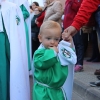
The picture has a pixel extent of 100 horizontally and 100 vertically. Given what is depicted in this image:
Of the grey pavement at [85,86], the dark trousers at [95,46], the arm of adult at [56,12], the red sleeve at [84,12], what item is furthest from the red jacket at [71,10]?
the red sleeve at [84,12]

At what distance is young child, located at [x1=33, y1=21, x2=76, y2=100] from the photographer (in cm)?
266

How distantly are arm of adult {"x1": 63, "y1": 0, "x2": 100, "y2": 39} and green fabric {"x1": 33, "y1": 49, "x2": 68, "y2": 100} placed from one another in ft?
1.53

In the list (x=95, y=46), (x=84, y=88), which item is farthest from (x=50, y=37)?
(x=95, y=46)

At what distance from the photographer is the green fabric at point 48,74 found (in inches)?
102

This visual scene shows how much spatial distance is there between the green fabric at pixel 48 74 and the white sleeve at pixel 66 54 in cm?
5

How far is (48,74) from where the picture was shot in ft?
8.72

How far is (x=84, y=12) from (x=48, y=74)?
93 cm

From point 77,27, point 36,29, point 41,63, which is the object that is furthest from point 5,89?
point 36,29

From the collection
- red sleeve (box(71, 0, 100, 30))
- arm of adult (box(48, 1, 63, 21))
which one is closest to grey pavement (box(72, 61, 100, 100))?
red sleeve (box(71, 0, 100, 30))

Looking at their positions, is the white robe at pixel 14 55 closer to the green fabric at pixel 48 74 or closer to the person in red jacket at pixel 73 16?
the green fabric at pixel 48 74

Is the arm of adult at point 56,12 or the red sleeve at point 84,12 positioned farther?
the arm of adult at point 56,12

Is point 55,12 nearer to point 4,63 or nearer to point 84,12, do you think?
point 84,12

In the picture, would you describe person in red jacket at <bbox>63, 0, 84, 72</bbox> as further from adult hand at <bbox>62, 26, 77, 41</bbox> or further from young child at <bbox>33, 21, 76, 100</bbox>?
young child at <bbox>33, 21, 76, 100</bbox>

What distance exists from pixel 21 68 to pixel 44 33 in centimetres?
39
